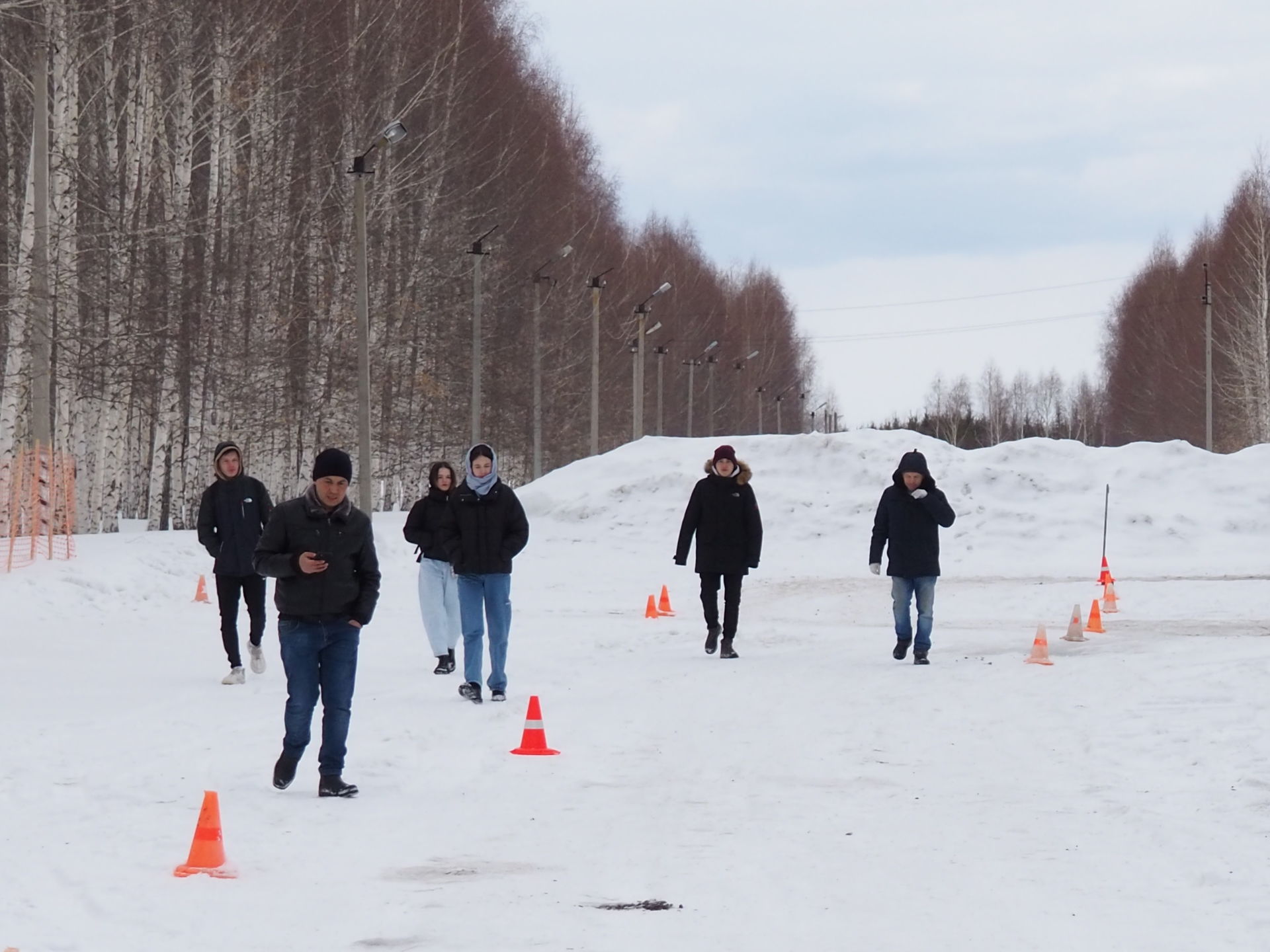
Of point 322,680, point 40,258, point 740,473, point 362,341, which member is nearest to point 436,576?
point 740,473

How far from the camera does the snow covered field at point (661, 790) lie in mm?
5848

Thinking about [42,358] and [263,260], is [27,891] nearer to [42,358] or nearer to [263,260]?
[42,358]

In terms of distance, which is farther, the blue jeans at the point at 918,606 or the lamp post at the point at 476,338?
the lamp post at the point at 476,338

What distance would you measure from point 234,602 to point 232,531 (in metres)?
0.55

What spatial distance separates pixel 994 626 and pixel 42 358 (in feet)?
39.9

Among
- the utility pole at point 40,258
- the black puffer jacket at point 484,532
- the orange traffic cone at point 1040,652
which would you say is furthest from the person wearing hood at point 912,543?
the utility pole at point 40,258

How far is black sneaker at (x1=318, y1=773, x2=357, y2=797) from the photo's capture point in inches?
321

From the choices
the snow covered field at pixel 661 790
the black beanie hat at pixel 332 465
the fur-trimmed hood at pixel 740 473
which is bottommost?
the snow covered field at pixel 661 790

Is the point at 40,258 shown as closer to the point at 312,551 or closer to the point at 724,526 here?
the point at 724,526

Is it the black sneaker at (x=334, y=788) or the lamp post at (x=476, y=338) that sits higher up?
the lamp post at (x=476, y=338)

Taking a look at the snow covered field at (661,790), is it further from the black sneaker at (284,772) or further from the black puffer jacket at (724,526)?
the black puffer jacket at (724,526)

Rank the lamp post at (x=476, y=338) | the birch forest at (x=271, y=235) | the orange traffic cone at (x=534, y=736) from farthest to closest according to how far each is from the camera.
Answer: the lamp post at (x=476, y=338) < the birch forest at (x=271, y=235) < the orange traffic cone at (x=534, y=736)

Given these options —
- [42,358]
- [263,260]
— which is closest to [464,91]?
[263,260]

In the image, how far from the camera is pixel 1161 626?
17.7 metres
